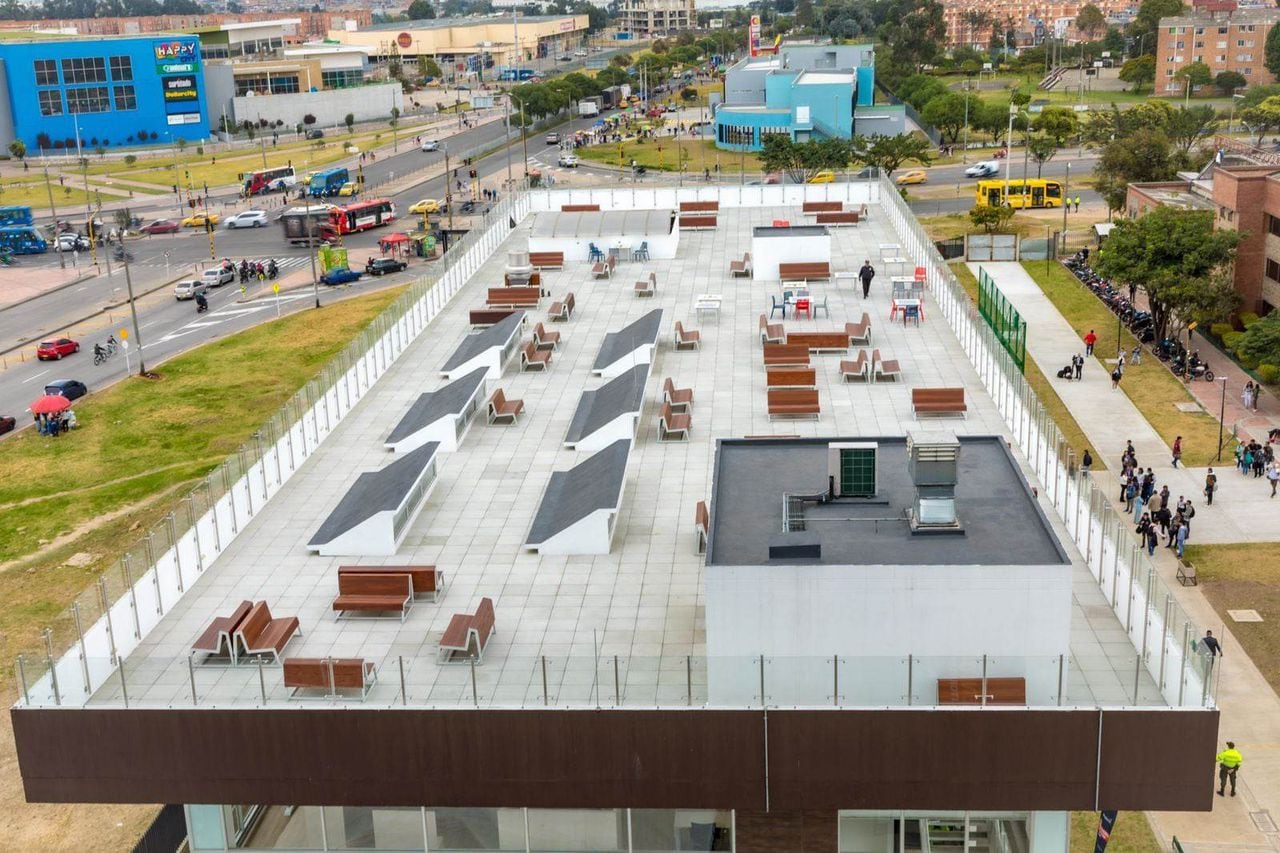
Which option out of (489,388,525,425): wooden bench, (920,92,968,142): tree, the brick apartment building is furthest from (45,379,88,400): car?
the brick apartment building

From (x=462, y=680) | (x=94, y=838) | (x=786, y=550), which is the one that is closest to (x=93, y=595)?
(x=462, y=680)

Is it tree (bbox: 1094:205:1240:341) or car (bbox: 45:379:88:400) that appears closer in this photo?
tree (bbox: 1094:205:1240:341)

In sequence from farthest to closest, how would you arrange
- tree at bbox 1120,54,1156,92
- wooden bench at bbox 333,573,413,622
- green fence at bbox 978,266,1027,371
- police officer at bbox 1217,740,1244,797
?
tree at bbox 1120,54,1156,92 → green fence at bbox 978,266,1027,371 → police officer at bbox 1217,740,1244,797 → wooden bench at bbox 333,573,413,622

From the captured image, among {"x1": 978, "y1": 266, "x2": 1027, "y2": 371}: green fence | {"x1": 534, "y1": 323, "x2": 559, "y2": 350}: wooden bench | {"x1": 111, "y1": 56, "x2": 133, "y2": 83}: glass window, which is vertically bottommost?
{"x1": 978, "y1": 266, "x2": 1027, "y2": 371}: green fence

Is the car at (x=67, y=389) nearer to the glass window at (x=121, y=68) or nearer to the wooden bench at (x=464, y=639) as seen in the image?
the wooden bench at (x=464, y=639)

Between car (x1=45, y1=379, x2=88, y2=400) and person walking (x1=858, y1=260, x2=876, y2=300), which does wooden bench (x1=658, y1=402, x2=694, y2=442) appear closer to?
A: person walking (x1=858, y1=260, x2=876, y2=300)

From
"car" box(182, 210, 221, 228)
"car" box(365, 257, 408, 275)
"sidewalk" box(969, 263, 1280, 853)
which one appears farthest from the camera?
"car" box(182, 210, 221, 228)
